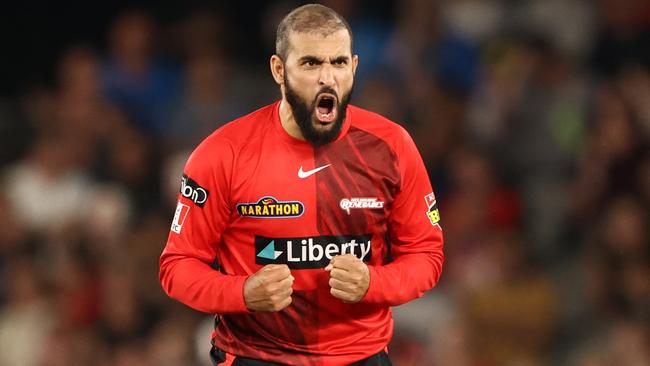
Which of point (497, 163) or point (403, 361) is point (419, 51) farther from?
point (403, 361)

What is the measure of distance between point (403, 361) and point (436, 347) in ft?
1.59

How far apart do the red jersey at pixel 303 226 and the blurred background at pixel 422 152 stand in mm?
3058

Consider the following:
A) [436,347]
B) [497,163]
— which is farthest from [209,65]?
[436,347]

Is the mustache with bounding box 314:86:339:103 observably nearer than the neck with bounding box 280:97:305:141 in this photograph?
Yes

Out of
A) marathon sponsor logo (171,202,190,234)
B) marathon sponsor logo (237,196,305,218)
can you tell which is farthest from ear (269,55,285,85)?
marathon sponsor logo (171,202,190,234)

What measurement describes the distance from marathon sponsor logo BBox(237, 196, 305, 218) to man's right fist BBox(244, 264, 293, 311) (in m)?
0.25

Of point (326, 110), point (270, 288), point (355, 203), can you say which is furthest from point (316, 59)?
point (270, 288)

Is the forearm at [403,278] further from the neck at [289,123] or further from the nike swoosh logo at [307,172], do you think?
the neck at [289,123]

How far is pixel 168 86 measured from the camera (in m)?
9.53

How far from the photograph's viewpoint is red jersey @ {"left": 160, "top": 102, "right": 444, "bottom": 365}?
4309mm

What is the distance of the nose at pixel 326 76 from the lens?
4176mm

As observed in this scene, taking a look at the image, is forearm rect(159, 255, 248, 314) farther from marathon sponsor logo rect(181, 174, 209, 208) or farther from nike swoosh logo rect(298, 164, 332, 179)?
nike swoosh logo rect(298, 164, 332, 179)

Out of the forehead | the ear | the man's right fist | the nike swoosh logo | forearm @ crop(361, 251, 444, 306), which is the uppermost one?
the forehead

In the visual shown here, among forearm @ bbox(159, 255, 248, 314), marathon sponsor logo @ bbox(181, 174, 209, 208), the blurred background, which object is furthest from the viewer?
the blurred background
